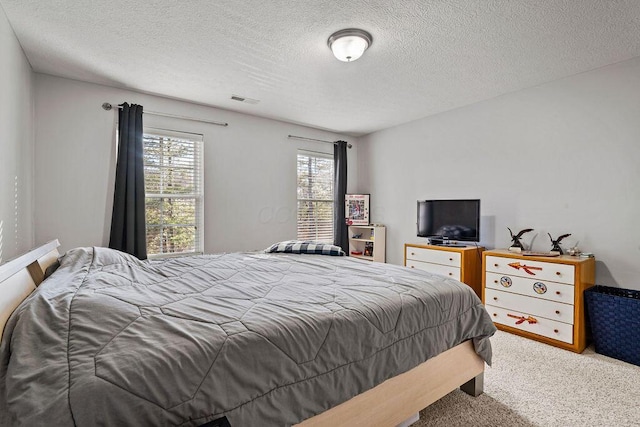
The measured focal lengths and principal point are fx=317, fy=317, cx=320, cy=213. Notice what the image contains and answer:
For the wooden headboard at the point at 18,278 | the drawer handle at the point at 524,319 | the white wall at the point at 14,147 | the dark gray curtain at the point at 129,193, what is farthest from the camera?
the dark gray curtain at the point at 129,193

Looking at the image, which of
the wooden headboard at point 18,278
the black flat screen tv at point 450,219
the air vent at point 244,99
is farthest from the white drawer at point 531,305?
the wooden headboard at point 18,278

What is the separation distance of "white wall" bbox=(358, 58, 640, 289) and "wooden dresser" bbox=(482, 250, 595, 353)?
318 mm

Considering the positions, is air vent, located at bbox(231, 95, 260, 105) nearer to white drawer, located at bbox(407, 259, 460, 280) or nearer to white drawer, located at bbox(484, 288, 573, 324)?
white drawer, located at bbox(407, 259, 460, 280)

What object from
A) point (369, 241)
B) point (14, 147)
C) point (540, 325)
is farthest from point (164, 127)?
point (540, 325)

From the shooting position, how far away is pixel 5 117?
212 centimetres

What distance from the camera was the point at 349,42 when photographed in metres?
2.24

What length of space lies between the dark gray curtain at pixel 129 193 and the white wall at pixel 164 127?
0.47 ft

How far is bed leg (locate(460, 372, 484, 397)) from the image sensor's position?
1.94m

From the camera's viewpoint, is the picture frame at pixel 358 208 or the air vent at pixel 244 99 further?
the picture frame at pixel 358 208

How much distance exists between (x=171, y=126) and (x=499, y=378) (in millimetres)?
3838

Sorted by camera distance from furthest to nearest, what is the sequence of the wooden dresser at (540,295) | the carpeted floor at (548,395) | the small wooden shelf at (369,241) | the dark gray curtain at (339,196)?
the dark gray curtain at (339,196), the small wooden shelf at (369,241), the wooden dresser at (540,295), the carpeted floor at (548,395)

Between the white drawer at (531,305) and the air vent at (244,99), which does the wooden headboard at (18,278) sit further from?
the white drawer at (531,305)

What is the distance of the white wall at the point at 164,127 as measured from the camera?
9.67 ft

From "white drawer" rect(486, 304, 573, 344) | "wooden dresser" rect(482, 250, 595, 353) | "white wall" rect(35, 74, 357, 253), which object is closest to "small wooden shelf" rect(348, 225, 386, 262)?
"white wall" rect(35, 74, 357, 253)
